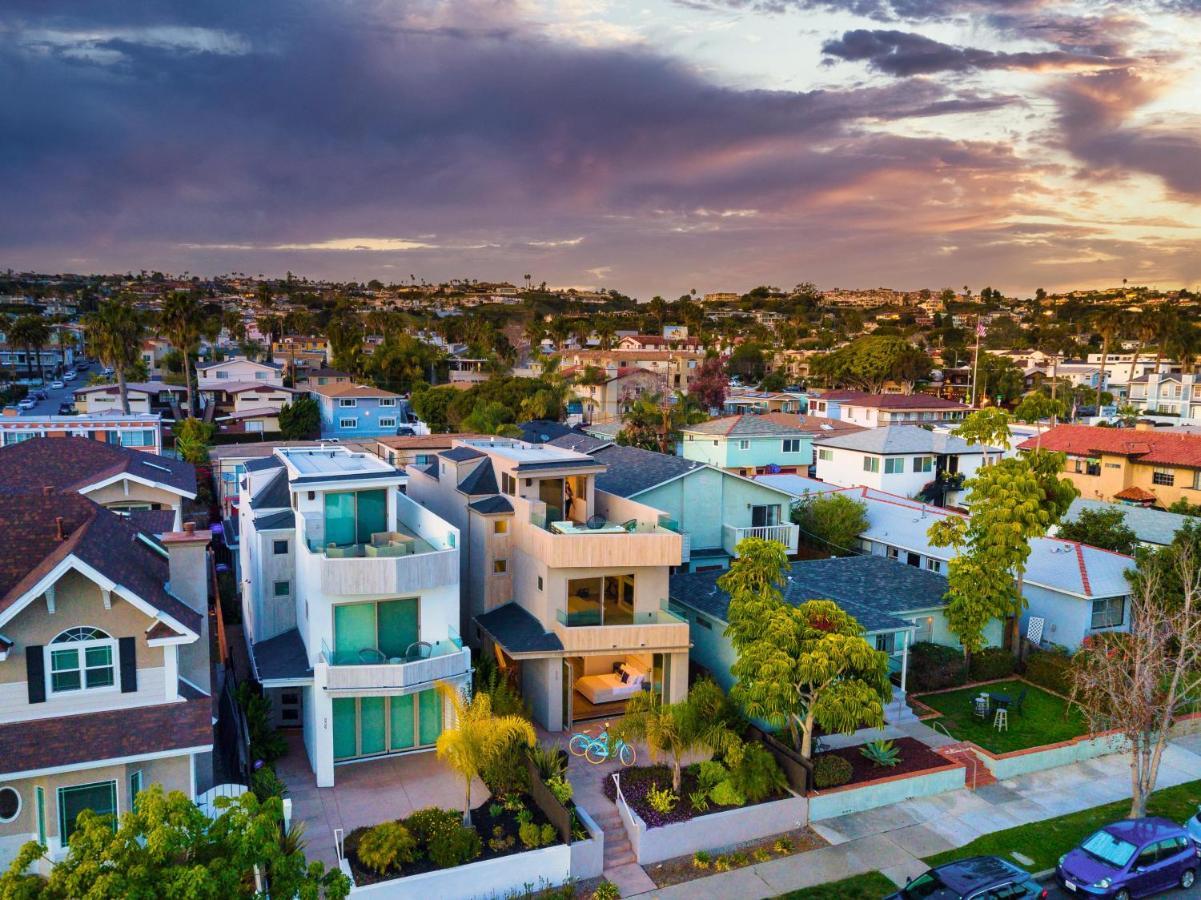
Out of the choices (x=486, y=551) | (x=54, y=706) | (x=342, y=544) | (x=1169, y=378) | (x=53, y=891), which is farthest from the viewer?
(x=1169, y=378)

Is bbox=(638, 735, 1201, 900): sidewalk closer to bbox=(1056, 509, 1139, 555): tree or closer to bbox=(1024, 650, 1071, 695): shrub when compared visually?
bbox=(1024, 650, 1071, 695): shrub

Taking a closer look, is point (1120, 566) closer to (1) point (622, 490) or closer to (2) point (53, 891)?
(1) point (622, 490)

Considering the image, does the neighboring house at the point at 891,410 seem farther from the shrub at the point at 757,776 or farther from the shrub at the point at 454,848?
the shrub at the point at 454,848

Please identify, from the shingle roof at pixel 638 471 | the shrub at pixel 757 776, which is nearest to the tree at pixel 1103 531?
the shingle roof at pixel 638 471

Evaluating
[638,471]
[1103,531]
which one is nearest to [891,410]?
[1103,531]

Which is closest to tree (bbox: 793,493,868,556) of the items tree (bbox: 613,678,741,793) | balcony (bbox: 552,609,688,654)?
balcony (bbox: 552,609,688,654)

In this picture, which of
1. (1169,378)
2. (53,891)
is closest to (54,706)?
(53,891)
